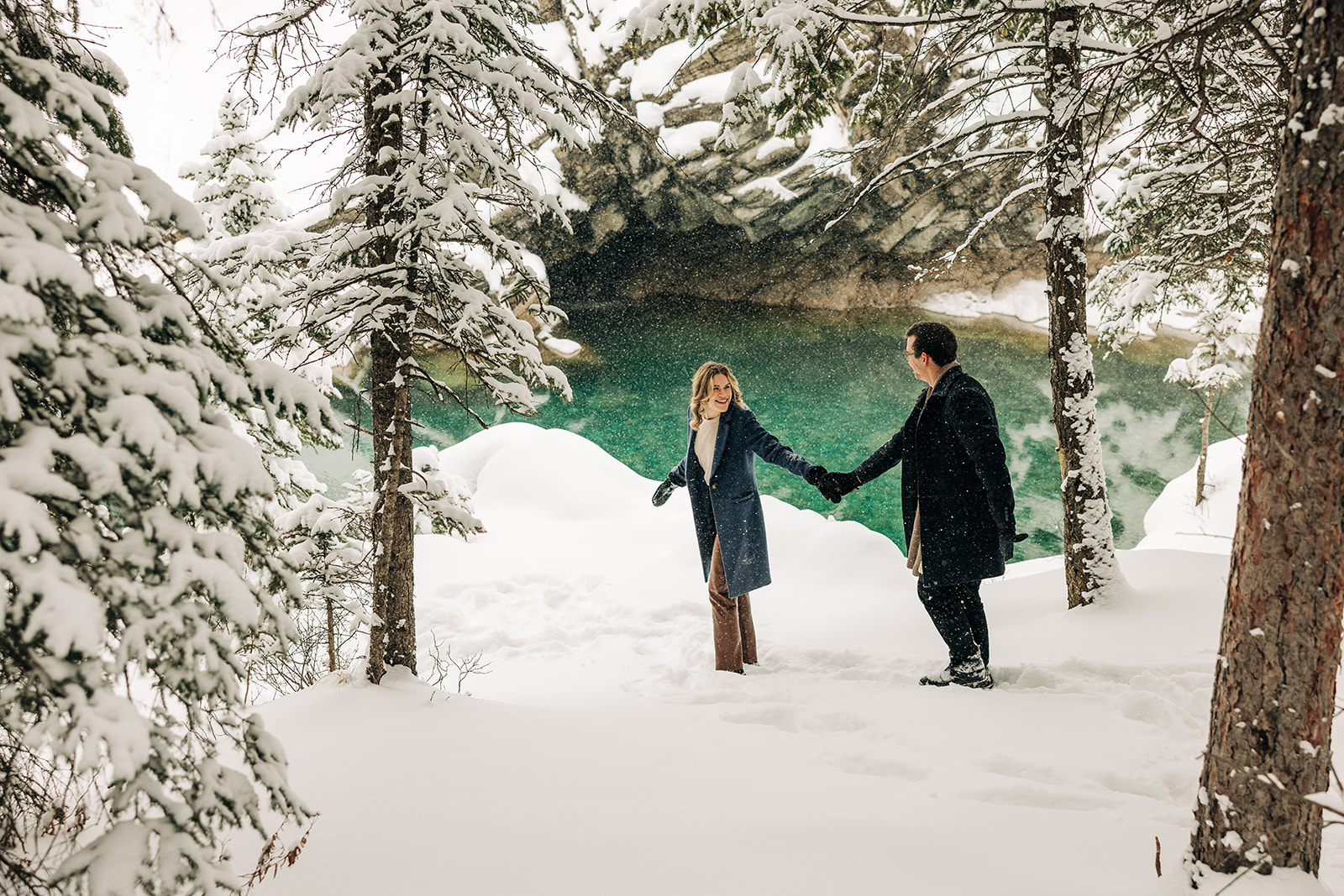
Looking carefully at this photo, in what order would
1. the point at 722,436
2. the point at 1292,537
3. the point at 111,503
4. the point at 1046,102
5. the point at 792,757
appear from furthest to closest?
the point at 1046,102 → the point at 722,436 → the point at 792,757 → the point at 1292,537 → the point at 111,503

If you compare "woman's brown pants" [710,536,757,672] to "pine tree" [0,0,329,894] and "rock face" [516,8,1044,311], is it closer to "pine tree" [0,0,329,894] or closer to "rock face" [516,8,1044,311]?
"pine tree" [0,0,329,894]

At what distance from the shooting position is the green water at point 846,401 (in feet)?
55.6

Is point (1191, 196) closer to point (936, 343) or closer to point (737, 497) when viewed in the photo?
point (936, 343)

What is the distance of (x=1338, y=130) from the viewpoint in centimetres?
173

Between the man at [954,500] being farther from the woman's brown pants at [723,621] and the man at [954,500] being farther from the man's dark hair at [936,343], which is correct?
the woman's brown pants at [723,621]

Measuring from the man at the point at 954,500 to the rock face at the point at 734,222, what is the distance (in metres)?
19.2

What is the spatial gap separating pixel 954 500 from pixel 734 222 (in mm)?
25422

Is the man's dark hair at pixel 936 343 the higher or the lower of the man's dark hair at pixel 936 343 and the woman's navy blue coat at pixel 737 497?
the higher

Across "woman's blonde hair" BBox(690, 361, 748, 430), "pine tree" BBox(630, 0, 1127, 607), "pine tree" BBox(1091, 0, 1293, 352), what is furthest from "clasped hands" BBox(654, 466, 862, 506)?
"pine tree" BBox(1091, 0, 1293, 352)

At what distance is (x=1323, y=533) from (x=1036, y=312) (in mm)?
29513

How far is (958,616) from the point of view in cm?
405

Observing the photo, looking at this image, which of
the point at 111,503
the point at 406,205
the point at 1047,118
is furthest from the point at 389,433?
the point at 1047,118

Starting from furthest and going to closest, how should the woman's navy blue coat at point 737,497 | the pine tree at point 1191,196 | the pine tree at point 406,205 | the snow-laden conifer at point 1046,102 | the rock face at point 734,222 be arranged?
the rock face at point 734,222
the woman's navy blue coat at point 737,497
the pine tree at point 1191,196
the snow-laden conifer at point 1046,102
the pine tree at point 406,205

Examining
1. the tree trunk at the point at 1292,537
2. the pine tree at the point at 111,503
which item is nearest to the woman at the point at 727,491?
the tree trunk at the point at 1292,537
